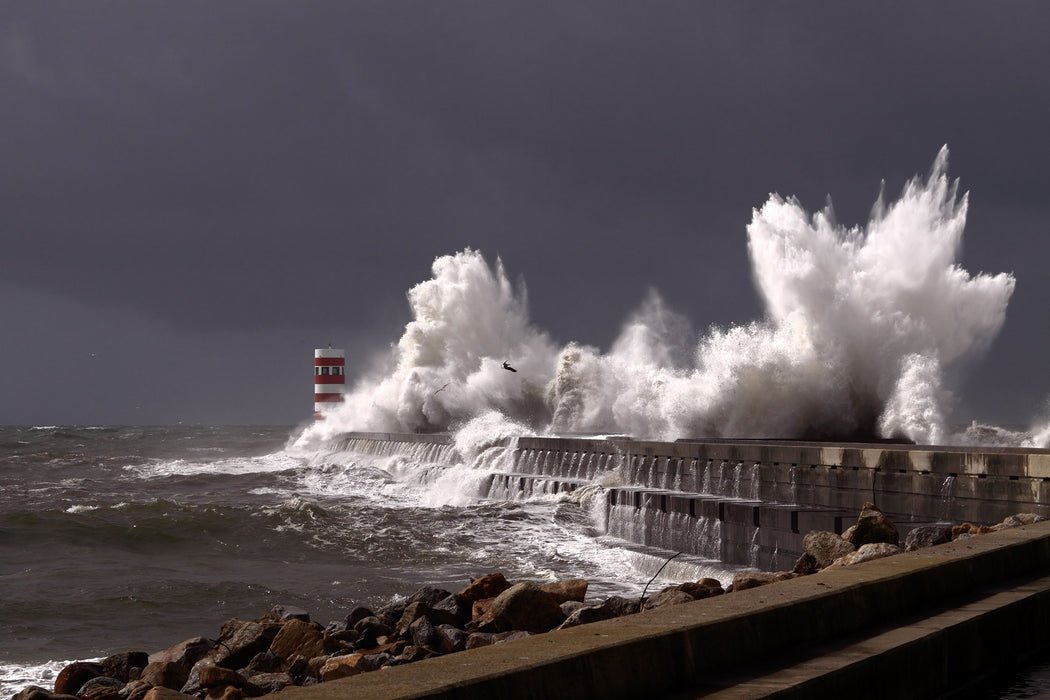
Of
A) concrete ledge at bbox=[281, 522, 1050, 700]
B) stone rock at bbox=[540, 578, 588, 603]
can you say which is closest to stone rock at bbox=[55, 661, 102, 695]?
stone rock at bbox=[540, 578, 588, 603]

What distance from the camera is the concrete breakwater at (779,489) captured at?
828 cm

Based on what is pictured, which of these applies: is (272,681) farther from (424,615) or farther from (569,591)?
(569,591)

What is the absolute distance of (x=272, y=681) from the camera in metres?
5.00

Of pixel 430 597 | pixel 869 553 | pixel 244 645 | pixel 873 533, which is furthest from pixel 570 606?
pixel 873 533

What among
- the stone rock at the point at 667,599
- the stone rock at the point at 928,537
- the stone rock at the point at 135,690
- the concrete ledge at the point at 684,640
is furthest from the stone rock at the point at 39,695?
the stone rock at the point at 928,537

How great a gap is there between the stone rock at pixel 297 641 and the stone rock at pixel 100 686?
84 cm

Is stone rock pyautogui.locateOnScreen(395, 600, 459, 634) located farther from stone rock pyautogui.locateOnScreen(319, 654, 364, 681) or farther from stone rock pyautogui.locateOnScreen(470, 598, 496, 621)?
stone rock pyautogui.locateOnScreen(319, 654, 364, 681)

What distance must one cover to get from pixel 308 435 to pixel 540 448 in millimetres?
20407

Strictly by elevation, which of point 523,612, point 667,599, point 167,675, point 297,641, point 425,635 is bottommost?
point 167,675

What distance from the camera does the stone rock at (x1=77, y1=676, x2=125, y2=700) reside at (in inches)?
205

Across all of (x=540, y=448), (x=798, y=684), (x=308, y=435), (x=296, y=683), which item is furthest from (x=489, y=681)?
(x=308, y=435)

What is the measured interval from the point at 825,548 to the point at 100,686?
4393 mm

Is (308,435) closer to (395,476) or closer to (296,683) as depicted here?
(395,476)

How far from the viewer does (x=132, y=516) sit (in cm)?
1550
